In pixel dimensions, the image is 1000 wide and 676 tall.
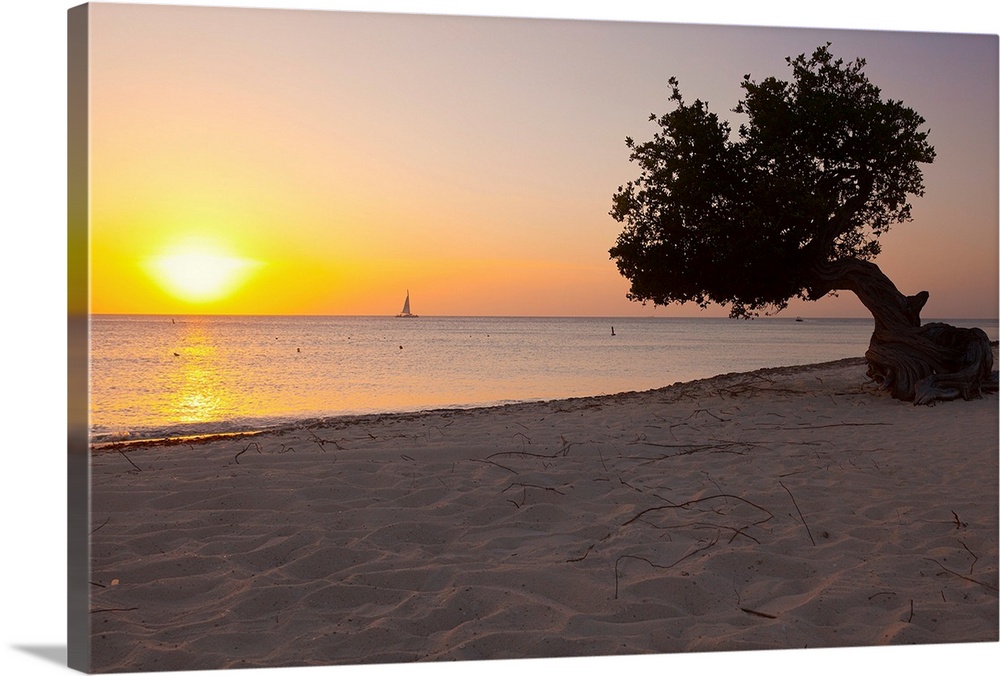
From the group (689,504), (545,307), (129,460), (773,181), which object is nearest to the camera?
(689,504)

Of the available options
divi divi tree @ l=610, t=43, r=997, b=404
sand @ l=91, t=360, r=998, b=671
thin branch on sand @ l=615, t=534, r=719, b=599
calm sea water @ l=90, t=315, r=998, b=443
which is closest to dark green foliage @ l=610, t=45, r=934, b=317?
divi divi tree @ l=610, t=43, r=997, b=404

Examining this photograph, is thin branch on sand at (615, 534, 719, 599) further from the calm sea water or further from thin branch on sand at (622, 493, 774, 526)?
the calm sea water

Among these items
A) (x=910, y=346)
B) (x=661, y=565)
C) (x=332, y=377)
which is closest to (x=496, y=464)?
(x=661, y=565)

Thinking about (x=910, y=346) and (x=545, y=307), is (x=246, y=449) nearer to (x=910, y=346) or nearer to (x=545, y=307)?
(x=545, y=307)

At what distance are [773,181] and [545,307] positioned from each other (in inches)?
105

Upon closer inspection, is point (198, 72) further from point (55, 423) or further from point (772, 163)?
point (772, 163)

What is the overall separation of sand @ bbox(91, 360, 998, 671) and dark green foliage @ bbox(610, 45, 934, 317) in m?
2.81

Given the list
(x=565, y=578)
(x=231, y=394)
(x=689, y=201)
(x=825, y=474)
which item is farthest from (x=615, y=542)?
(x=231, y=394)

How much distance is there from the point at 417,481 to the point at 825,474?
2.63 m

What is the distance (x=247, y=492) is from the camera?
15.6 feet

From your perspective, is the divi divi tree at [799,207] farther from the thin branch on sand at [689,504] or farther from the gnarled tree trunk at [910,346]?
the thin branch on sand at [689,504]

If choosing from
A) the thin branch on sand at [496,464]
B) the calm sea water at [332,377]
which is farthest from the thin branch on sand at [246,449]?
the thin branch on sand at [496,464]

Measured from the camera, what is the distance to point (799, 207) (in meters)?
8.27

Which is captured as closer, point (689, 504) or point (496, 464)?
point (689, 504)
